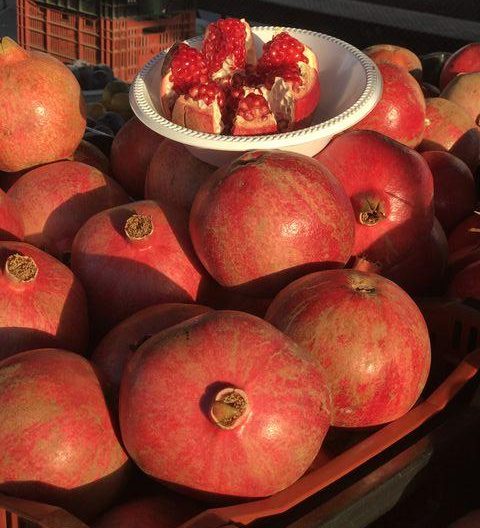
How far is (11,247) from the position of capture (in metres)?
1.55

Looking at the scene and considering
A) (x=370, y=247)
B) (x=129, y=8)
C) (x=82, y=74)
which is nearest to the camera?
(x=370, y=247)

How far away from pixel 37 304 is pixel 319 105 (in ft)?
3.27

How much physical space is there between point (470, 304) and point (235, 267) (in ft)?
1.64

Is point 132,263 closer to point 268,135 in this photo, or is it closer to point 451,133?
point 268,135

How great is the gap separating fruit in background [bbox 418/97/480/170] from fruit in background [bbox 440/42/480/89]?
0.90 meters

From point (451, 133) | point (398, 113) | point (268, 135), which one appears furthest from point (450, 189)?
point (268, 135)

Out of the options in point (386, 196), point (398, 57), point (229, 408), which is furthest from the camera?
point (398, 57)

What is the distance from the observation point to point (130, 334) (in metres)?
1.43

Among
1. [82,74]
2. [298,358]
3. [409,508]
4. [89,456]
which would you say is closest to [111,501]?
[89,456]

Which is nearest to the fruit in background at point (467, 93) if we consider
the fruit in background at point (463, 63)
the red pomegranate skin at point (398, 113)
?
the fruit in background at point (463, 63)

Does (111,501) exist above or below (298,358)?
below

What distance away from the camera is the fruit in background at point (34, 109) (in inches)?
78.5

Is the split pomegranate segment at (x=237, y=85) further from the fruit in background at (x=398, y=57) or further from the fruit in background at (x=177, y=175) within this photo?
the fruit in background at (x=398, y=57)

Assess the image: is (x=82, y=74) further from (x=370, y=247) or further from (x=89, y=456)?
(x=89, y=456)
